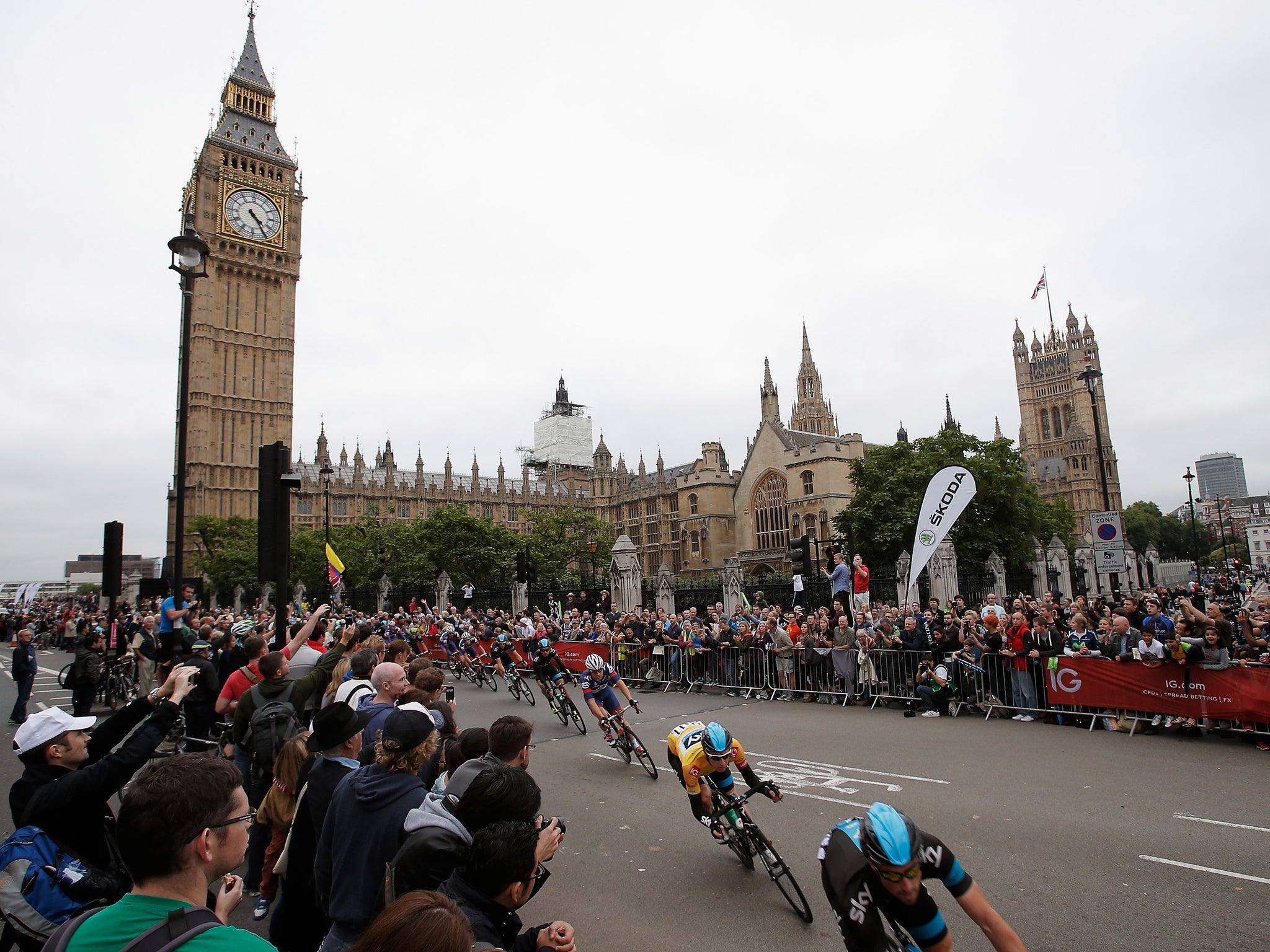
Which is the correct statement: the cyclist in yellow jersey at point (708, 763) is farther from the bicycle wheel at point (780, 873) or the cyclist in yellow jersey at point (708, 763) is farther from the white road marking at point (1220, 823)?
the white road marking at point (1220, 823)

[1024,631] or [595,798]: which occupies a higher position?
[1024,631]

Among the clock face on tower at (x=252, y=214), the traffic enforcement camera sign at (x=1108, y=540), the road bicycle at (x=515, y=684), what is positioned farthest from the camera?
the clock face on tower at (x=252, y=214)

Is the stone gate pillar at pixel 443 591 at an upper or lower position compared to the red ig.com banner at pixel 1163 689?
upper

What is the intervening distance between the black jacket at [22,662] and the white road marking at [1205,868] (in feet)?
50.5

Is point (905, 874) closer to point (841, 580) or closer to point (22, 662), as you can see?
point (841, 580)

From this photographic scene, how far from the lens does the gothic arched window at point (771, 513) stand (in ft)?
183

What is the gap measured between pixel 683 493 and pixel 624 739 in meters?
54.6

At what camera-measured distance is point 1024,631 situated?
11.5m

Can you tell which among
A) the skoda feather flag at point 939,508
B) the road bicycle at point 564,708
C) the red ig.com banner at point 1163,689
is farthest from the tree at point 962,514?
the road bicycle at point 564,708

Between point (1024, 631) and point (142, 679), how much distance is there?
15326 millimetres

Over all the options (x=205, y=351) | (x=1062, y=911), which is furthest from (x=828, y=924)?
(x=205, y=351)

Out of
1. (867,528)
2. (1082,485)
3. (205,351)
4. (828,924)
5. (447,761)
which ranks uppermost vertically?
(205,351)

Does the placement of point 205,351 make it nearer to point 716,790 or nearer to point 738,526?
point 738,526

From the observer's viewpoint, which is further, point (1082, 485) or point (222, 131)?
point (1082, 485)
